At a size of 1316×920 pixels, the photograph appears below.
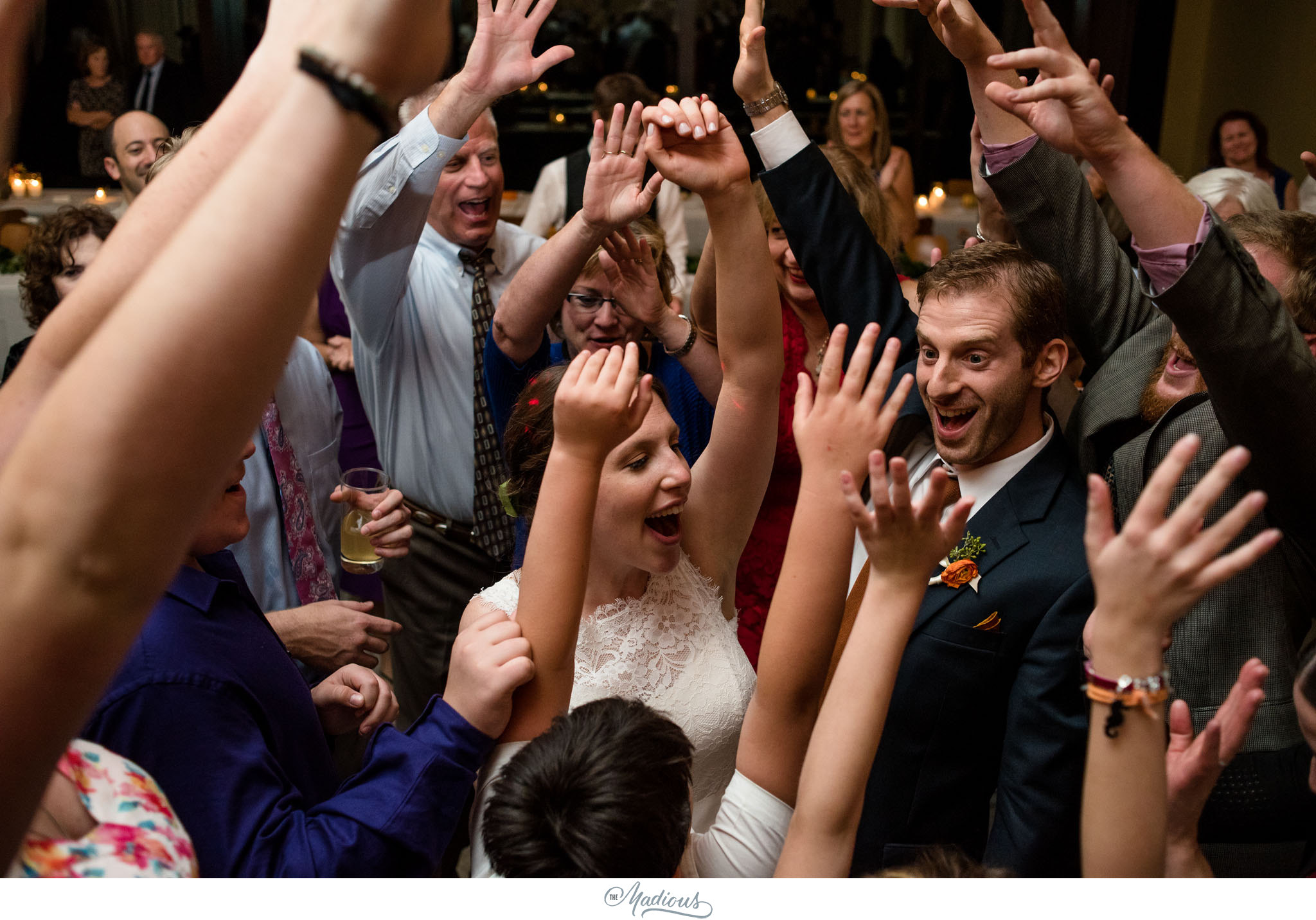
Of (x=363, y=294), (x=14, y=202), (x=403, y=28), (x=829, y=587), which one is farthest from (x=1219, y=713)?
(x=14, y=202)

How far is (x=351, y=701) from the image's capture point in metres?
1.40

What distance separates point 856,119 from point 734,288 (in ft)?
11.5

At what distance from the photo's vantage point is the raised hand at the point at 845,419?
104 cm

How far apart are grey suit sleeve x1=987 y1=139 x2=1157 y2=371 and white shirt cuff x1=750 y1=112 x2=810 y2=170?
1.07 feet

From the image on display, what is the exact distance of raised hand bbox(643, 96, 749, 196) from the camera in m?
1.48

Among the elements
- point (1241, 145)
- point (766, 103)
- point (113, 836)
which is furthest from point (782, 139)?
point (1241, 145)

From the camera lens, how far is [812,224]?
1.73m

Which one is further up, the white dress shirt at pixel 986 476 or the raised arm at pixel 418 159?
the raised arm at pixel 418 159

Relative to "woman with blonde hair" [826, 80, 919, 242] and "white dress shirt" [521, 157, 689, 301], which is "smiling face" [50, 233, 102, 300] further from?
"woman with blonde hair" [826, 80, 919, 242]

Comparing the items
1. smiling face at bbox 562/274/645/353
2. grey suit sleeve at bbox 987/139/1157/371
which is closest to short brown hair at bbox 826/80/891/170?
smiling face at bbox 562/274/645/353

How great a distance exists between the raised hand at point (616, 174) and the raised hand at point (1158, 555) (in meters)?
1.25

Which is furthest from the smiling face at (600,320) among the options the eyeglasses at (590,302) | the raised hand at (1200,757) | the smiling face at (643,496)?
the raised hand at (1200,757)

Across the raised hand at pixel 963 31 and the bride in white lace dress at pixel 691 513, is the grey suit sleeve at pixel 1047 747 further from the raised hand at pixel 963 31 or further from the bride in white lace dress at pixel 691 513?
the raised hand at pixel 963 31
